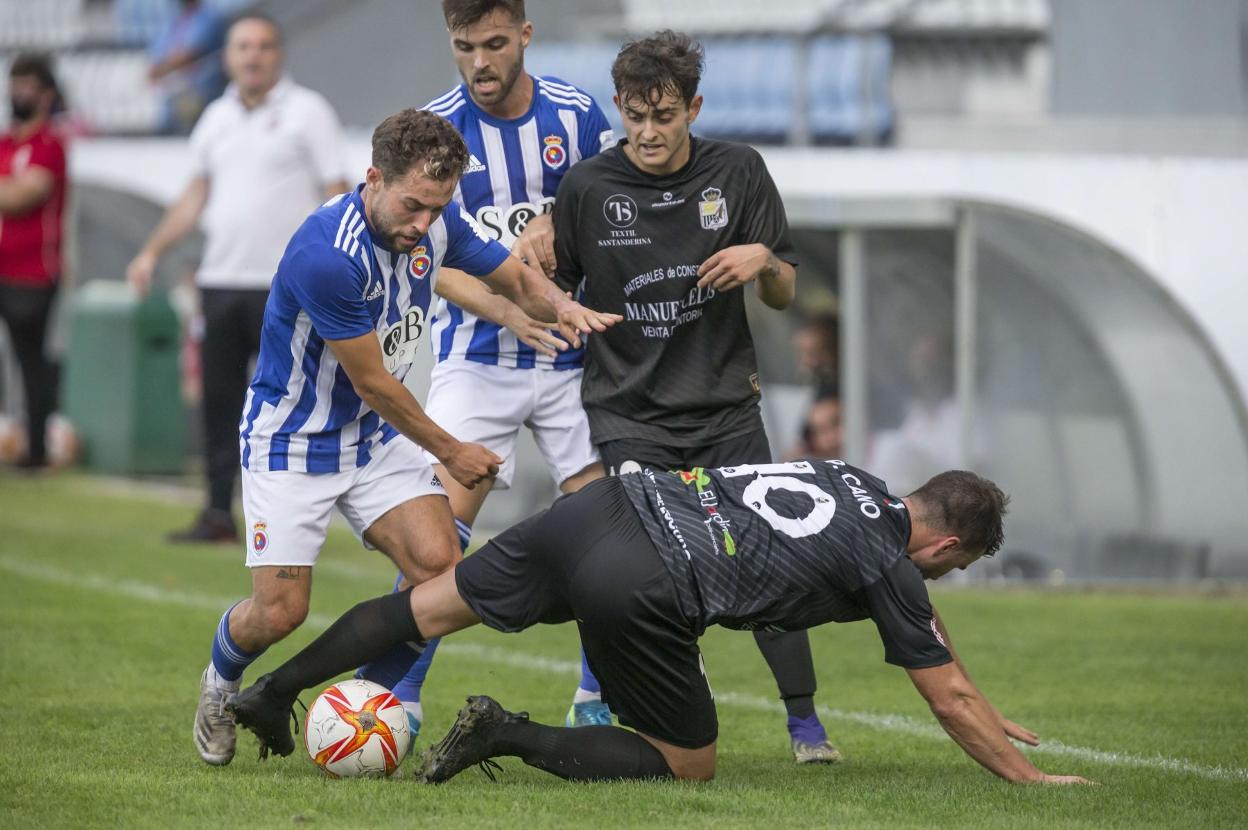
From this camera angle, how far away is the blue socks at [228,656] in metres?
5.32

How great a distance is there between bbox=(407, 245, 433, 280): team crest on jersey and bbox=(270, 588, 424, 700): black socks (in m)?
0.95

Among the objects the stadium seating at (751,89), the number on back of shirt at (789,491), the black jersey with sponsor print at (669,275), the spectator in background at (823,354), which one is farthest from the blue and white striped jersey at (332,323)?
the stadium seating at (751,89)

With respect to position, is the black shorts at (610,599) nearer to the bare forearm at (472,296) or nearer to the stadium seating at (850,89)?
the bare forearm at (472,296)

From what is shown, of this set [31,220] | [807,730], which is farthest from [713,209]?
[31,220]

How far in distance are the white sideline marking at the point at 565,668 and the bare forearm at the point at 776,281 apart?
1.58m

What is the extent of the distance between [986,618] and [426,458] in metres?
4.08

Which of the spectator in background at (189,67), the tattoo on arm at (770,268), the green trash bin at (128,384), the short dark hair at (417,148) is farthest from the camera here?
the spectator in background at (189,67)

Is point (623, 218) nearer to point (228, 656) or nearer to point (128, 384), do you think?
point (228, 656)

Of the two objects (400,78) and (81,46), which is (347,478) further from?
(81,46)

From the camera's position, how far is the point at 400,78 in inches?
561

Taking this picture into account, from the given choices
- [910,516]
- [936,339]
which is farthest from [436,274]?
[936,339]

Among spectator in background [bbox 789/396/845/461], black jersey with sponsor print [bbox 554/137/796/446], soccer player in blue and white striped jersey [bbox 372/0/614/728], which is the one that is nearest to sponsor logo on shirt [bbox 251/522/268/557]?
soccer player in blue and white striped jersey [bbox 372/0/614/728]

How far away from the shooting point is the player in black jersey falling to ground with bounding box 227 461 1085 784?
4793mm

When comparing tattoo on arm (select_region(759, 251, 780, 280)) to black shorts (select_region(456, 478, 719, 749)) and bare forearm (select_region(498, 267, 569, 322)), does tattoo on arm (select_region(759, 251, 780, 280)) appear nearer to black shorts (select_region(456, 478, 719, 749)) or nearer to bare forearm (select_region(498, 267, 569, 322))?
bare forearm (select_region(498, 267, 569, 322))
